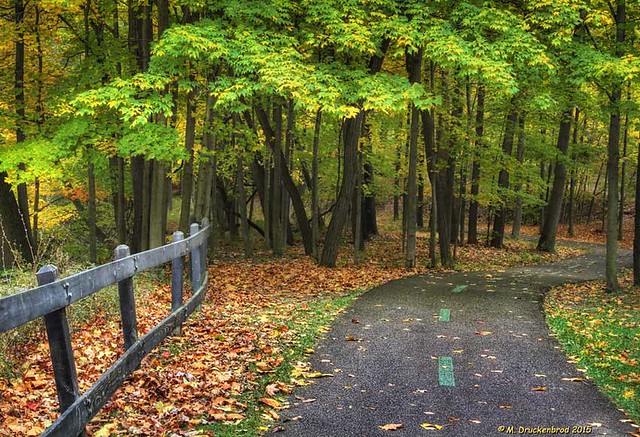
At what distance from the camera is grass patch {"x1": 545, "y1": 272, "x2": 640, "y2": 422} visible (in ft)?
20.6

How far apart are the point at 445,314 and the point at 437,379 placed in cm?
400

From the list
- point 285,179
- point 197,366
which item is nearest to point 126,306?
point 197,366

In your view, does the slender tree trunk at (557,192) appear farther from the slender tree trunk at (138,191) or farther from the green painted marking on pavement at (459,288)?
the slender tree trunk at (138,191)

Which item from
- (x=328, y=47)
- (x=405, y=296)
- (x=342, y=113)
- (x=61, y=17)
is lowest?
(x=405, y=296)

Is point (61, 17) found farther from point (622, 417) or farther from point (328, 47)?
point (622, 417)

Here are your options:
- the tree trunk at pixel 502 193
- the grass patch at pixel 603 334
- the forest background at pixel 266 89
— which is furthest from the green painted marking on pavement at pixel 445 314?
the tree trunk at pixel 502 193

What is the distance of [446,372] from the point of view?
21.2 ft

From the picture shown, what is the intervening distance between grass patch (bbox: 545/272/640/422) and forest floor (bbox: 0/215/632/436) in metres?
3.44

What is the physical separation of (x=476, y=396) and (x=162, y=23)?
11661 millimetres

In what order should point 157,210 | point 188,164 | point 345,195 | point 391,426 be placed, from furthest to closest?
point 345,195 → point 188,164 → point 157,210 → point 391,426

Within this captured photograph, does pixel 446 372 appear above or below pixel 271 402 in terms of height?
below

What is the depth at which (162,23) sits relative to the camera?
13508 millimetres

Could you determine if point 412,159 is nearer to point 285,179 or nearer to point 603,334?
point 285,179

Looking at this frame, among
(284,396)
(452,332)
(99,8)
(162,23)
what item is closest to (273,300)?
(452,332)
